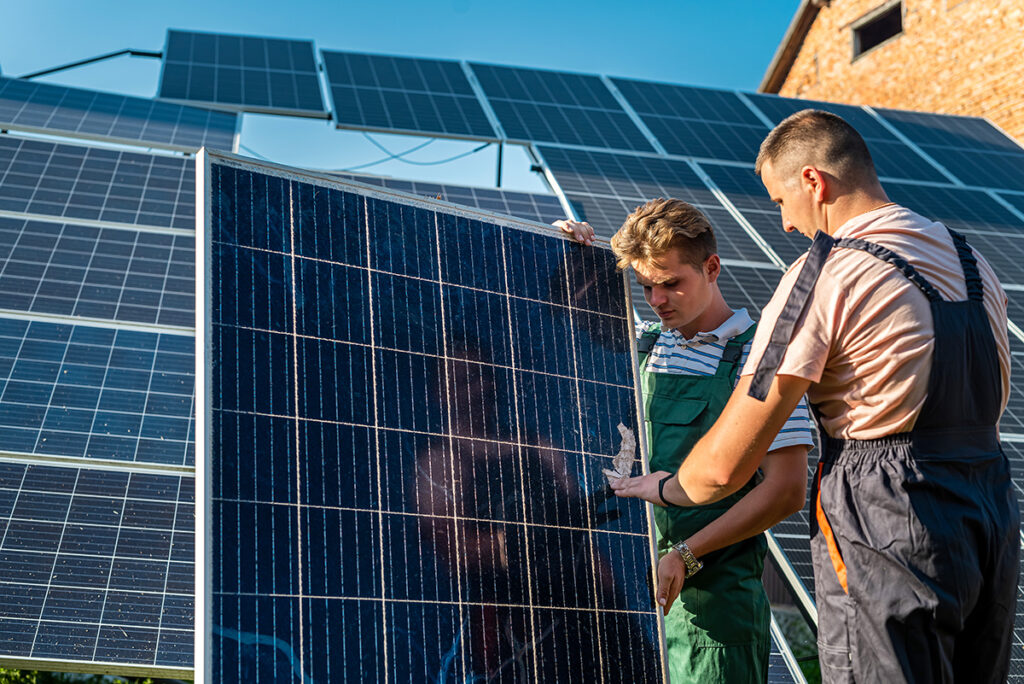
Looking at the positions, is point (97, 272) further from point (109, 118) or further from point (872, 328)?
point (872, 328)

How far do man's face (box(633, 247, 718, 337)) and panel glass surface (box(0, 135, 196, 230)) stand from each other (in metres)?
Result: 4.35

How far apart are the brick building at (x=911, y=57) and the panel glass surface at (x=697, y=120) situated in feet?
17.7

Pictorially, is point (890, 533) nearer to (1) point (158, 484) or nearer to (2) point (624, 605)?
(2) point (624, 605)

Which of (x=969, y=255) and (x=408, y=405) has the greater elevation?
(x=969, y=255)

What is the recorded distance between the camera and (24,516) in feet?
15.3

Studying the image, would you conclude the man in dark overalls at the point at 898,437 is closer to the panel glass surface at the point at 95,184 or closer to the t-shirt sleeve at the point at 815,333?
the t-shirt sleeve at the point at 815,333

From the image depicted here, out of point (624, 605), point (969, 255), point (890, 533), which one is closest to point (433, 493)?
point (624, 605)

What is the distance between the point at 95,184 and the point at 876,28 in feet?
49.9

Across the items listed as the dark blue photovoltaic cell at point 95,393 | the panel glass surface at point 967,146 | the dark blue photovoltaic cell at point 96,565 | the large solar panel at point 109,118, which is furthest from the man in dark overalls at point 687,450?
the panel glass surface at point 967,146

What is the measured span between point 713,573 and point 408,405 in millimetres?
1144

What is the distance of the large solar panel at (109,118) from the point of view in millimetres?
7570

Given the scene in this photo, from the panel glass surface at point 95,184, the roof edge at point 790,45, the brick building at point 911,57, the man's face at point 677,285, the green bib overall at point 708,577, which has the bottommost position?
the green bib overall at point 708,577

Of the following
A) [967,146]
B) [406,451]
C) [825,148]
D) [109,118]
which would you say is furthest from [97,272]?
[967,146]

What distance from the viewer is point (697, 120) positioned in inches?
413
